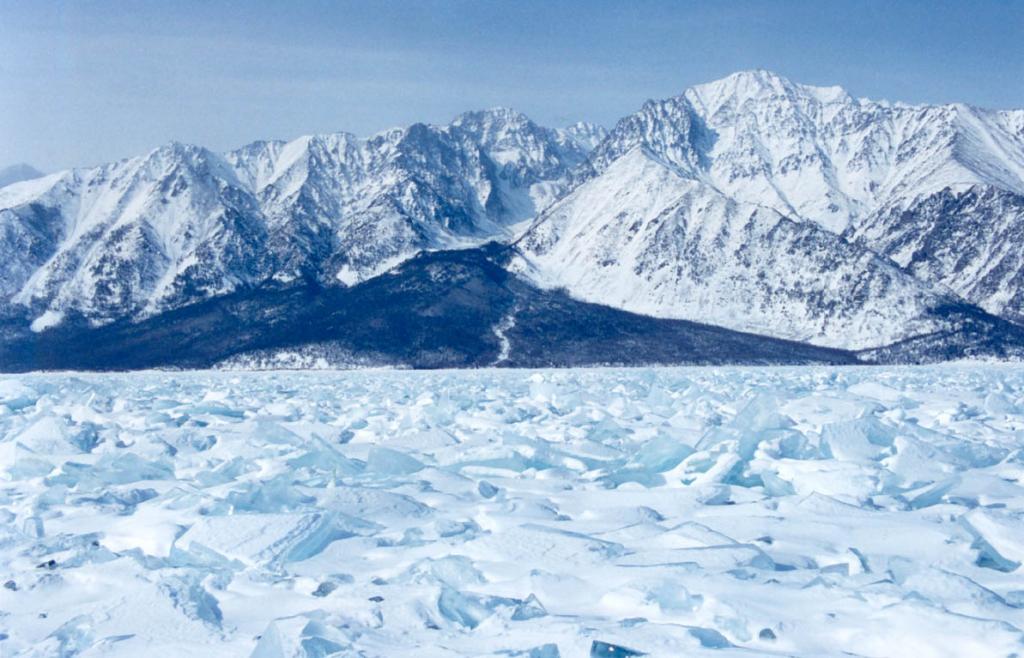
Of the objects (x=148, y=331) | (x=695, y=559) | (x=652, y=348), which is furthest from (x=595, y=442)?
(x=148, y=331)

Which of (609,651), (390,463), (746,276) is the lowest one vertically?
(746,276)

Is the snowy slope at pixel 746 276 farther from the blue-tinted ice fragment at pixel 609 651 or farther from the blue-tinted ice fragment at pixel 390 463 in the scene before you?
the blue-tinted ice fragment at pixel 609 651

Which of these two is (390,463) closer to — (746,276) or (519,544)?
(519,544)

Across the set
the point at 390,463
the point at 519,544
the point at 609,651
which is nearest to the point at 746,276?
the point at 390,463

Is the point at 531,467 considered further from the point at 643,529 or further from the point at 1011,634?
the point at 1011,634

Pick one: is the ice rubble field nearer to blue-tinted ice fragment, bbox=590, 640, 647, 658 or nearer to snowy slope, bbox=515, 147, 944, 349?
blue-tinted ice fragment, bbox=590, 640, 647, 658

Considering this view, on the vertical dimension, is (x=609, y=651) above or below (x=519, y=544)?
above

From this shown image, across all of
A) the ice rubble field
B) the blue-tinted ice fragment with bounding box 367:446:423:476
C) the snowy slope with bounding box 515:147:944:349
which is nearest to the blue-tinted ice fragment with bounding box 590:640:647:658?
the ice rubble field

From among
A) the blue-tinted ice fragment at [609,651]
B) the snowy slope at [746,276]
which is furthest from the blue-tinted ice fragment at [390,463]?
the snowy slope at [746,276]
